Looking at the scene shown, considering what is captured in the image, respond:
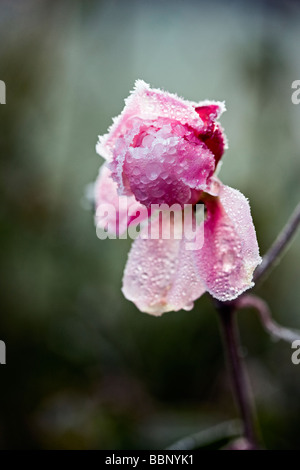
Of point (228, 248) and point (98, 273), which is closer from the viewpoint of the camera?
point (228, 248)

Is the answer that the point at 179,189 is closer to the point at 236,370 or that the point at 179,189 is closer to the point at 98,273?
the point at 236,370

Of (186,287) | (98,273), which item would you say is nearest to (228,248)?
(186,287)

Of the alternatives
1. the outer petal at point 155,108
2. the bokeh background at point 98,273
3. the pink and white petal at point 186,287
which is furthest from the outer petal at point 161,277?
the bokeh background at point 98,273

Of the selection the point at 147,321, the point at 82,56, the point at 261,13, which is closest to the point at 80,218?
the point at 147,321

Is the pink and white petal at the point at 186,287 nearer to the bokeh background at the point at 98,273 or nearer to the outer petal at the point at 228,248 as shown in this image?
the outer petal at the point at 228,248

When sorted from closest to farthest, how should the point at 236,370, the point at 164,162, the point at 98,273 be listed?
the point at 164,162
the point at 236,370
the point at 98,273

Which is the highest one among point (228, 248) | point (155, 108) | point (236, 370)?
point (155, 108)
